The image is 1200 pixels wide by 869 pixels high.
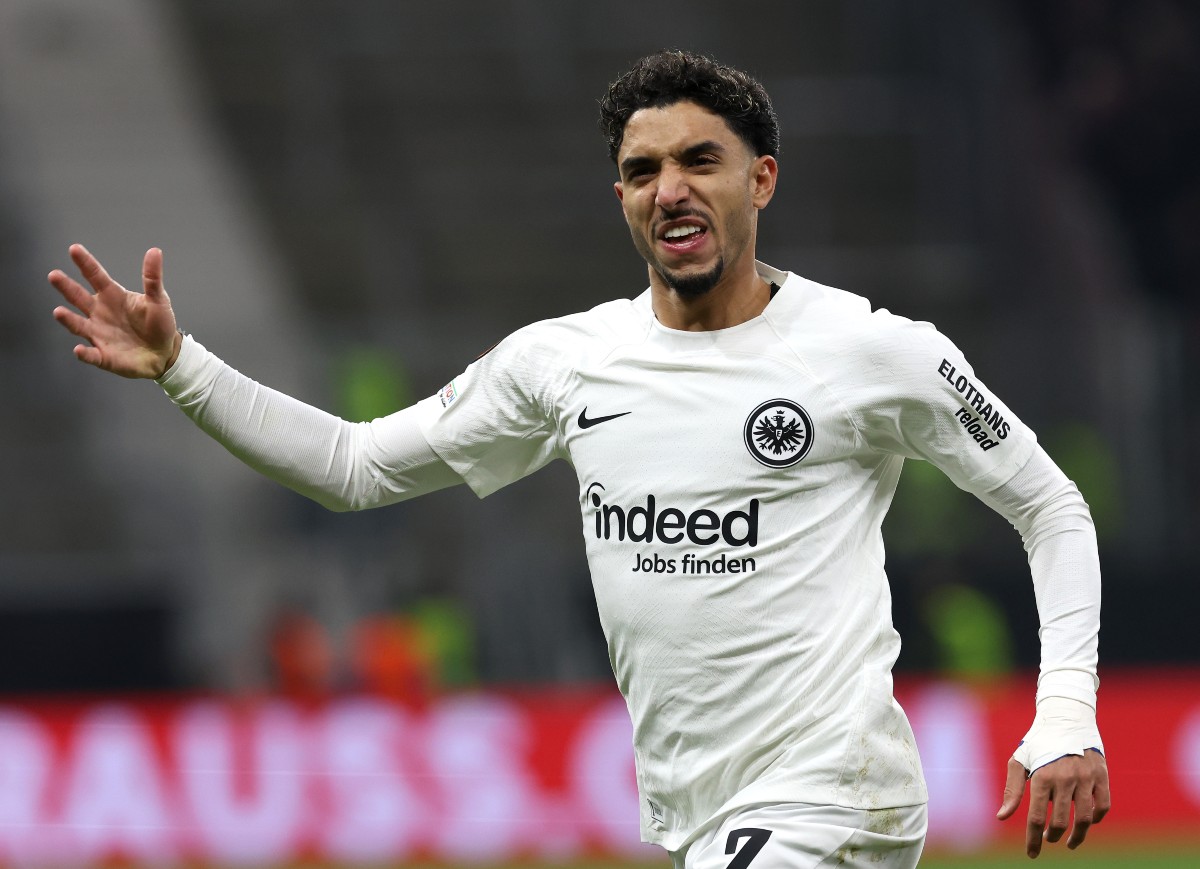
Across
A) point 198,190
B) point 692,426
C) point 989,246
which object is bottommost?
point 692,426

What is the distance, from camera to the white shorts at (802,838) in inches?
135

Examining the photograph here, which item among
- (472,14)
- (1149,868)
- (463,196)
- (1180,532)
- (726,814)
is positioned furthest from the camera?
(472,14)

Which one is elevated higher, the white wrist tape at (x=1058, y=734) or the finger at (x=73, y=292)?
the finger at (x=73, y=292)

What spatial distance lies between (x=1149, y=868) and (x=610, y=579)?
676 centimetres

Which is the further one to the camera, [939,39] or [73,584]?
[939,39]

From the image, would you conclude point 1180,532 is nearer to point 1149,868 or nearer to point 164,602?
point 1149,868

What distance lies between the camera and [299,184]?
17.6 meters

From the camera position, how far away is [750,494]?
11.8 ft

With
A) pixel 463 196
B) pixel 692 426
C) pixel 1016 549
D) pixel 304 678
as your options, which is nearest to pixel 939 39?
pixel 463 196

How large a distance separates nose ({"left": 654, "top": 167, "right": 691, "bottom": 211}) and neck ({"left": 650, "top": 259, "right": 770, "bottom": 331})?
196 millimetres

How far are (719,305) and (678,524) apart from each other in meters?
0.48

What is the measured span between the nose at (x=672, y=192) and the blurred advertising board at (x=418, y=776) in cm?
712

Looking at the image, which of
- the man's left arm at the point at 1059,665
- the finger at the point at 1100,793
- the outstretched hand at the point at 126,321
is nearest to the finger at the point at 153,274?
the outstretched hand at the point at 126,321

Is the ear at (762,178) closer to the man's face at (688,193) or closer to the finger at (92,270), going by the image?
the man's face at (688,193)
